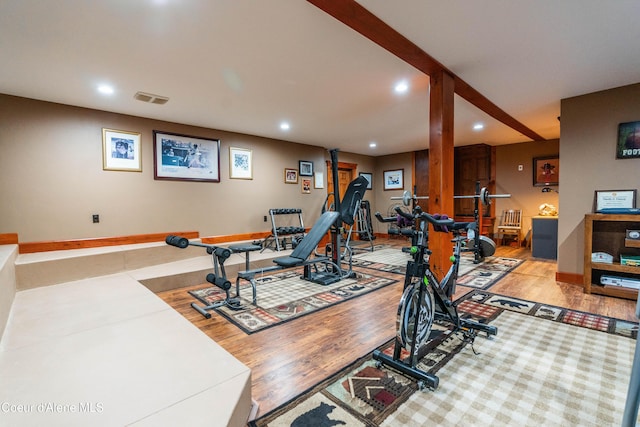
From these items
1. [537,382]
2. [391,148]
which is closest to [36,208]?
[537,382]

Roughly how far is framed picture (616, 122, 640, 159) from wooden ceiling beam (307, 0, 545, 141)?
1783 mm

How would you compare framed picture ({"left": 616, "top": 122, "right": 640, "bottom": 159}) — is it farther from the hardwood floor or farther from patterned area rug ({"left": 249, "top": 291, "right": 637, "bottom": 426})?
patterned area rug ({"left": 249, "top": 291, "right": 637, "bottom": 426})

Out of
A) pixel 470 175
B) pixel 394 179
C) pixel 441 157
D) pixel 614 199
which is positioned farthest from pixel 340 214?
pixel 470 175

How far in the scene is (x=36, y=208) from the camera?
145 inches

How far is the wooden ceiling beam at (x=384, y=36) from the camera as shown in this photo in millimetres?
1914

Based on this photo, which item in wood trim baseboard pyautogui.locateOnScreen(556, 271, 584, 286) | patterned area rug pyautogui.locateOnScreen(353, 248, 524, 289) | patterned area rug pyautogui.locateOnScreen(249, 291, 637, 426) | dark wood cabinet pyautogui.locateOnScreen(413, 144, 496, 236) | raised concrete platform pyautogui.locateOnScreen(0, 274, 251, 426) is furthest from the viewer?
dark wood cabinet pyautogui.locateOnScreen(413, 144, 496, 236)

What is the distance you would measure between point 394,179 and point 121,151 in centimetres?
683

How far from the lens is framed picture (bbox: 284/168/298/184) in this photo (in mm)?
6480

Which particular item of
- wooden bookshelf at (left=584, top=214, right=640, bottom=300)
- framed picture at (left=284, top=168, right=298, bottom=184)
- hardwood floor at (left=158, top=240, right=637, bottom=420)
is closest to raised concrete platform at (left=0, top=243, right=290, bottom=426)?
hardwood floor at (left=158, top=240, right=637, bottom=420)

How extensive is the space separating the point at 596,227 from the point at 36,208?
7.34 metres

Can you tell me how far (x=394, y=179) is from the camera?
8625 mm

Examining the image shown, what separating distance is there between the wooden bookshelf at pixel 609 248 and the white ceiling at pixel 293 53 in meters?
1.66

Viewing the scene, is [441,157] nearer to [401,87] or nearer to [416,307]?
[401,87]

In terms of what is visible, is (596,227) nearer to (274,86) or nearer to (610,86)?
(610,86)
